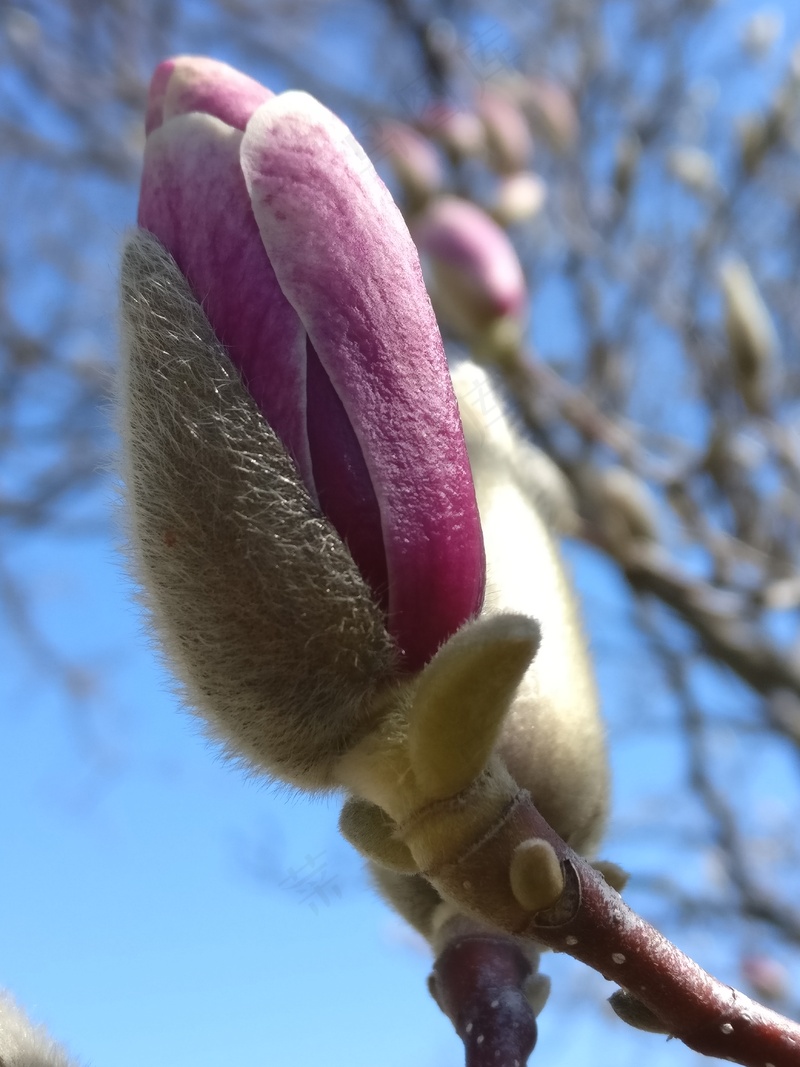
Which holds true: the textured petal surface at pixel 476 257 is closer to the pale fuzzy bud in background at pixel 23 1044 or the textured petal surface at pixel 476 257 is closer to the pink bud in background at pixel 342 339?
the pink bud in background at pixel 342 339

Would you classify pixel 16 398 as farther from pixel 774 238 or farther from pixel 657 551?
pixel 774 238

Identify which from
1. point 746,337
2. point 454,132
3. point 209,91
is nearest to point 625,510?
point 746,337

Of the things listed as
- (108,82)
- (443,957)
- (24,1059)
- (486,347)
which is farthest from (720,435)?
(108,82)

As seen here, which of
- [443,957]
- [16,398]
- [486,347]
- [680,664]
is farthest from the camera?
[16,398]

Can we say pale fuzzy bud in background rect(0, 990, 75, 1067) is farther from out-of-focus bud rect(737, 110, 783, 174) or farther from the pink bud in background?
out-of-focus bud rect(737, 110, 783, 174)

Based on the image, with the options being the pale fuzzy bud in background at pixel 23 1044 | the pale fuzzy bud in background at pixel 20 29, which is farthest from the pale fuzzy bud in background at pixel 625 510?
the pale fuzzy bud in background at pixel 20 29

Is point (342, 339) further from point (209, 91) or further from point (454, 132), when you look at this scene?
point (454, 132)
